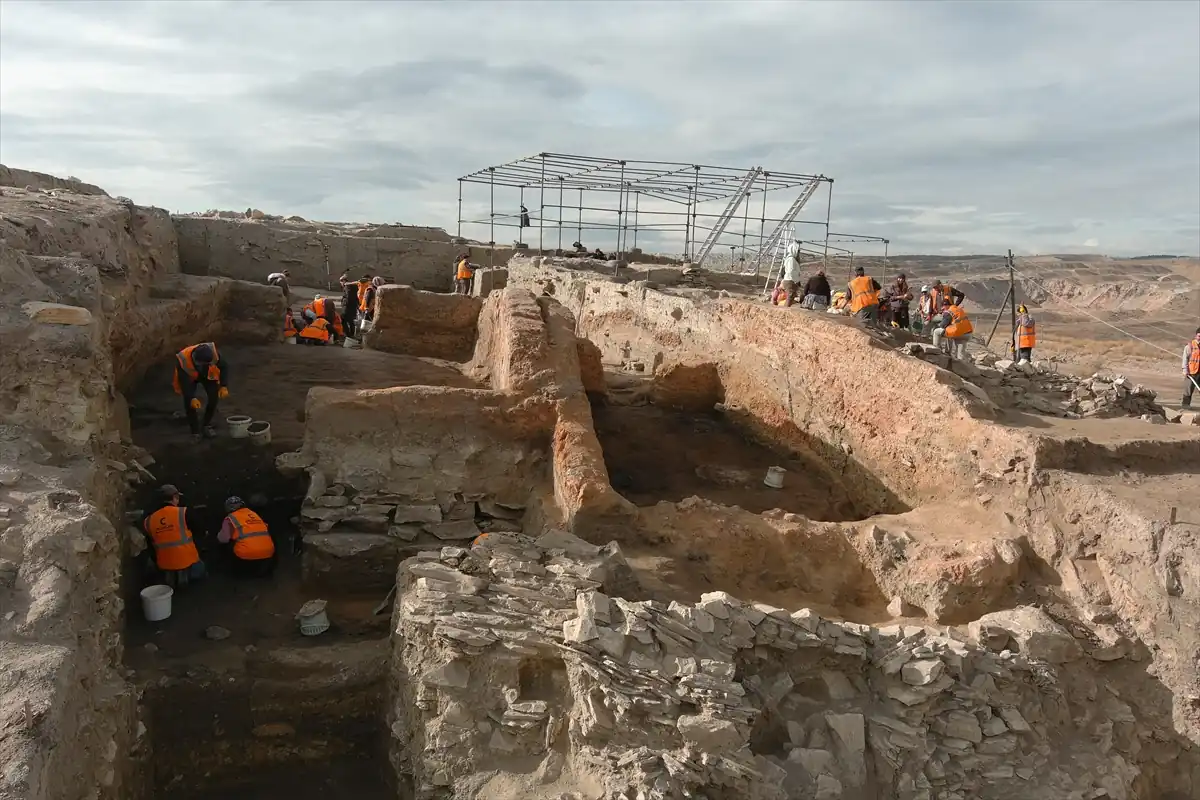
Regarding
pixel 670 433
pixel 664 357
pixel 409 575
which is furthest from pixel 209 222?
pixel 409 575

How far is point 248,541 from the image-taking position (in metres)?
6.46

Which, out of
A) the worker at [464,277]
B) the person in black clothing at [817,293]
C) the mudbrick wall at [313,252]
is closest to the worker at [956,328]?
the person in black clothing at [817,293]

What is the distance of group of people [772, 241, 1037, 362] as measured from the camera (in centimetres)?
1024

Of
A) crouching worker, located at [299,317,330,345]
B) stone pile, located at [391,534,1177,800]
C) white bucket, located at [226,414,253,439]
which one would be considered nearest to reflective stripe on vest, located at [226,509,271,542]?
white bucket, located at [226,414,253,439]

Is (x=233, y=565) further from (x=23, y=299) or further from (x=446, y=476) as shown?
(x=23, y=299)

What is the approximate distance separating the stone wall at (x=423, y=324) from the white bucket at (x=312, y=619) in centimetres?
645

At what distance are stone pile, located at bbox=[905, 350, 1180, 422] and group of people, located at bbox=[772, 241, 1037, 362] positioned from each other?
3.44 feet

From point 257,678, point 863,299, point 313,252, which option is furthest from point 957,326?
point 313,252

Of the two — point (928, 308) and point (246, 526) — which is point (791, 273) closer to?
point (928, 308)

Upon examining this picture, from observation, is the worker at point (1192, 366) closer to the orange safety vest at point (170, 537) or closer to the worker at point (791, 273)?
the worker at point (791, 273)

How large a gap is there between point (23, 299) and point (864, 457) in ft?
25.2

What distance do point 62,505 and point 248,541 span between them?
6.70 ft

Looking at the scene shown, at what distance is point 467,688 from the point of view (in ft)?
14.6

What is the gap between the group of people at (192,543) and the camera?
20.1 ft
